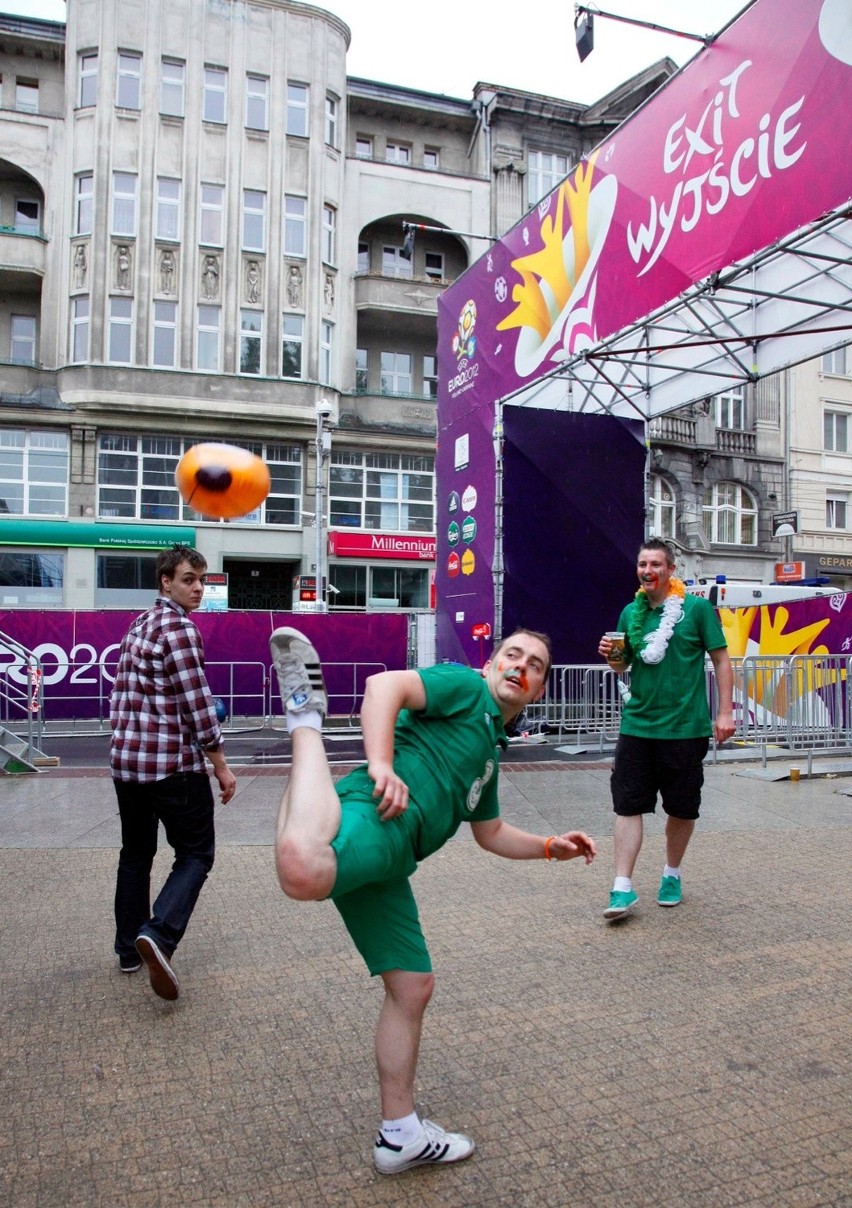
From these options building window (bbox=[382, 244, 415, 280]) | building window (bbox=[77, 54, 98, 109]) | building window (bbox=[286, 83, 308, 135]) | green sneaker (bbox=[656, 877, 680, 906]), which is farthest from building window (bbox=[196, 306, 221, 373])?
green sneaker (bbox=[656, 877, 680, 906])

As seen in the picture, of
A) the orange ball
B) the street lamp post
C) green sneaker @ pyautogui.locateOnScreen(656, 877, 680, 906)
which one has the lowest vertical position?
green sneaker @ pyautogui.locateOnScreen(656, 877, 680, 906)

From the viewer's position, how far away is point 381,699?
2266 millimetres

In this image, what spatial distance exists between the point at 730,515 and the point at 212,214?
20.7 m

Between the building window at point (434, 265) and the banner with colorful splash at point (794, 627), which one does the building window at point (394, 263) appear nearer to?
the building window at point (434, 265)

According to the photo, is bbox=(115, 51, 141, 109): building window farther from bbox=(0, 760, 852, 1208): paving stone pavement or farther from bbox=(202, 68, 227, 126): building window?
bbox=(0, 760, 852, 1208): paving stone pavement

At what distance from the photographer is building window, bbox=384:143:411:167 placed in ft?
105

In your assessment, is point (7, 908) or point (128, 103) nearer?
point (7, 908)

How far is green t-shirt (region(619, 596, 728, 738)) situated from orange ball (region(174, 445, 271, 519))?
3571 millimetres

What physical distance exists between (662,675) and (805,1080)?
2.14m

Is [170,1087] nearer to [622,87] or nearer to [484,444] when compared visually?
[484,444]

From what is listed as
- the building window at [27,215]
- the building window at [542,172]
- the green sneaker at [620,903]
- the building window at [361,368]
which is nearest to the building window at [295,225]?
the building window at [361,368]

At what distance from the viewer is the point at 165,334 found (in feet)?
90.6

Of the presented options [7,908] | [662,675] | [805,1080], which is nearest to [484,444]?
[662,675]

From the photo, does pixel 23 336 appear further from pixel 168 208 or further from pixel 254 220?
pixel 254 220
